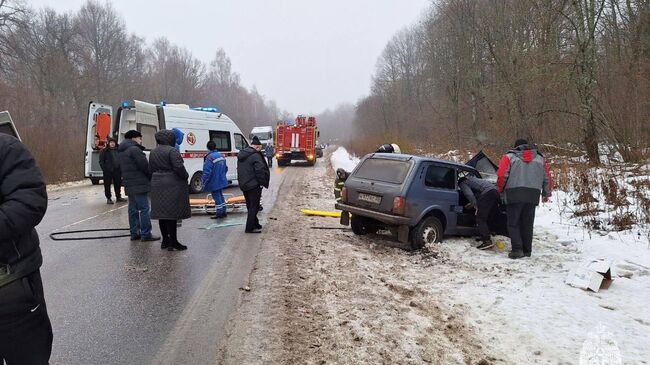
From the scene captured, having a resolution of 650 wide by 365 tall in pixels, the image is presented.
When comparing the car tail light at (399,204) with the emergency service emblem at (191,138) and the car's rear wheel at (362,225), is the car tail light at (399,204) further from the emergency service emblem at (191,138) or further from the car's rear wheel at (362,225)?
the emergency service emblem at (191,138)

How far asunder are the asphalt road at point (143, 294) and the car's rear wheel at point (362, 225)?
1.83 metres

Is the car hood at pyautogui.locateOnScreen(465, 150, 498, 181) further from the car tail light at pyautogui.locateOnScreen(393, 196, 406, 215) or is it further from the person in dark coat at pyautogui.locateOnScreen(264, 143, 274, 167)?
the person in dark coat at pyautogui.locateOnScreen(264, 143, 274, 167)

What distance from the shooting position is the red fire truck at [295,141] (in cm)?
2611

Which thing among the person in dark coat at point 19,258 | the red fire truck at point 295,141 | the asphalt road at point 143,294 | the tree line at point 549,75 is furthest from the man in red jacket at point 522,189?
the red fire truck at point 295,141

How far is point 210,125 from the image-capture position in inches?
539

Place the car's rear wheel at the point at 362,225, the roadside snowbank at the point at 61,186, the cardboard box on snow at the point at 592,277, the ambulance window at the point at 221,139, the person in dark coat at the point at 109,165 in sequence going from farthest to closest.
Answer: the roadside snowbank at the point at 61,186 < the ambulance window at the point at 221,139 < the person in dark coat at the point at 109,165 < the car's rear wheel at the point at 362,225 < the cardboard box on snow at the point at 592,277

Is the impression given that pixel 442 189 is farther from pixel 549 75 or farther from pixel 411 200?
pixel 549 75

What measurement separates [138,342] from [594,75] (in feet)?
45.9

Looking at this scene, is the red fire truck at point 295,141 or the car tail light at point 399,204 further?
the red fire truck at point 295,141

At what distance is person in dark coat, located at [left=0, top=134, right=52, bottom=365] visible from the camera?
1.95 meters

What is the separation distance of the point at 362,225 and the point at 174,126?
7.17m

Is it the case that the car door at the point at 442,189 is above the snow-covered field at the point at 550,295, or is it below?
above

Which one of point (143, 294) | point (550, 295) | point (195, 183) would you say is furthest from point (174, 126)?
point (550, 295)

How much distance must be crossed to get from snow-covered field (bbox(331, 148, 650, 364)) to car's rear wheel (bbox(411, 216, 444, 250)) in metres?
0.17
